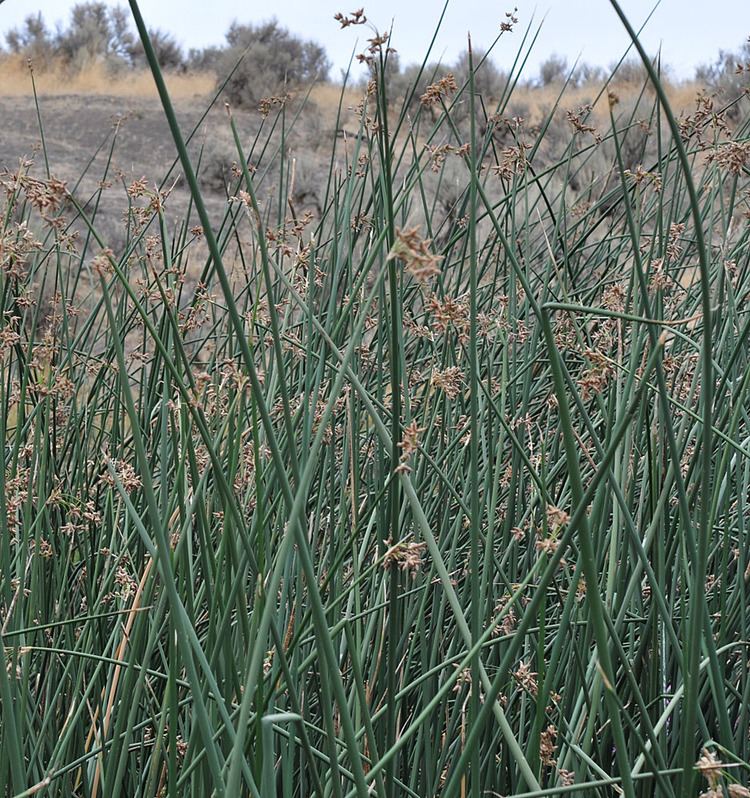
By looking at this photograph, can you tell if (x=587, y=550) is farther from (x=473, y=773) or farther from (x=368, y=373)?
(x=368, y=373)

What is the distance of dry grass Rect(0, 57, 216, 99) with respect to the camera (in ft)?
45.6

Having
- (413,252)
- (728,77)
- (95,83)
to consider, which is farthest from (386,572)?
(95,83)

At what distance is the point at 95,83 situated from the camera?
15.0 m

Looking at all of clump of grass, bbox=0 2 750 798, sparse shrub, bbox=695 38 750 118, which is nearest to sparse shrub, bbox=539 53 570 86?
sparse shrub, bbox=695 38 750 118

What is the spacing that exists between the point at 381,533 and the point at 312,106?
1215 centimetres

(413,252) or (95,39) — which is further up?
(95,39)

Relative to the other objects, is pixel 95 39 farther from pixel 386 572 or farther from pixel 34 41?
pixel 386 572

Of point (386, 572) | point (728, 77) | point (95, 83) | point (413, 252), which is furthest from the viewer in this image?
point (95, 83)

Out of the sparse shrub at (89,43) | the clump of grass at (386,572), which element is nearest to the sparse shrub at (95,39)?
the sparse shrub at (89,43)

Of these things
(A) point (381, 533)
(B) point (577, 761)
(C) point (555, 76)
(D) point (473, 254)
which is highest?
(C) point (555, 76)

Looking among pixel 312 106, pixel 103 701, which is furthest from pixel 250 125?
pixel 103 701

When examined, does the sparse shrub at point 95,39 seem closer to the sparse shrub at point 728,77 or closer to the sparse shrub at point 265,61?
the sparse shrub at point 265,61

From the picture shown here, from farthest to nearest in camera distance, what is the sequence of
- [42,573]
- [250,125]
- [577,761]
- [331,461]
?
[250,125] < [42,573] < [331,461] < [577,761]

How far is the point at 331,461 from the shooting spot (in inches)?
52.8
